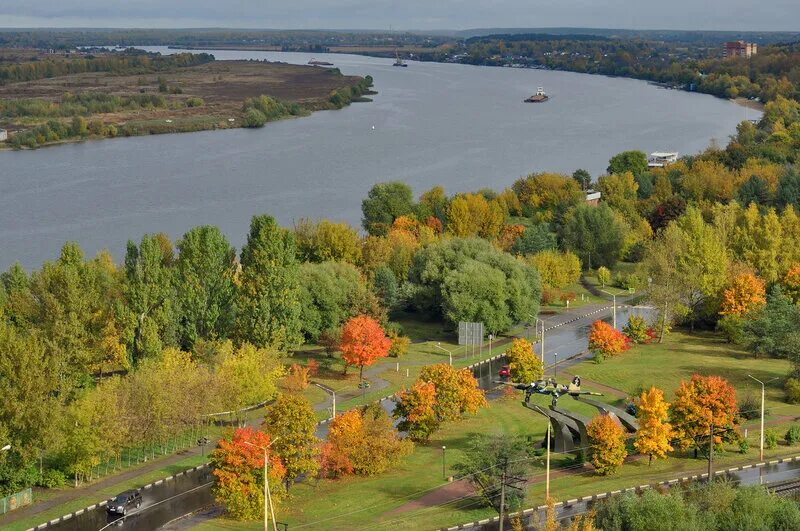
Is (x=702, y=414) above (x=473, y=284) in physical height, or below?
below

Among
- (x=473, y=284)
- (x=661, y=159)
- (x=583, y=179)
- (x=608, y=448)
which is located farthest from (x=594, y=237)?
(x=661, y=159)

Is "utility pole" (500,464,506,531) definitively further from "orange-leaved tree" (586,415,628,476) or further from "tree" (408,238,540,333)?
"tree" (408,238,540,333)

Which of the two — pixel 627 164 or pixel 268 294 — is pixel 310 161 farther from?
pixel 268 294

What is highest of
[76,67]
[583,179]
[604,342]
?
[76,67]

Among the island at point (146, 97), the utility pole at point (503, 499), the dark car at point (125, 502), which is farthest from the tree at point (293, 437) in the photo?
the island at point (146, 97)

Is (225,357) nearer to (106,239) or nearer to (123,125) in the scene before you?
(106,239)

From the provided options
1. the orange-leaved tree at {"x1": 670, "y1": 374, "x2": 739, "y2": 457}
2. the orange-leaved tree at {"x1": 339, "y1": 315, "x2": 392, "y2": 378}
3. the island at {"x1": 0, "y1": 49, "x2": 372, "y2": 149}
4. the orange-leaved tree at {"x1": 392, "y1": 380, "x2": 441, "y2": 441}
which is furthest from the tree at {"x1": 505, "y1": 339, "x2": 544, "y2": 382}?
the island at {"x1": 0, "y1": 49, "x2": 372, "y2": 149}

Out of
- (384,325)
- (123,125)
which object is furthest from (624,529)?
(123,125)

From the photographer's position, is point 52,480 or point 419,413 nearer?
point 52,480
